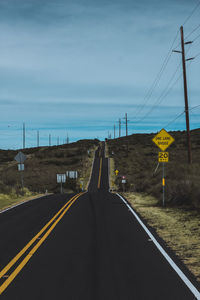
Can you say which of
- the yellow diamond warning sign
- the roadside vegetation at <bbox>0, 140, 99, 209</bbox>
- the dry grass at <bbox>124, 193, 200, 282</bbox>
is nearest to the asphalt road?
the dry grass at <bbox>124, 193, 200, 282</bbox>

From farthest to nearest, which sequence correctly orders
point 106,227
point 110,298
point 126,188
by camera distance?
point 126,188 → point 106,227 → point 110,298

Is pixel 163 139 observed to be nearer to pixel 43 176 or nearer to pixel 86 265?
pixel 86 265

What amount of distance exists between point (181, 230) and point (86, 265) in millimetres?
Result: 5075

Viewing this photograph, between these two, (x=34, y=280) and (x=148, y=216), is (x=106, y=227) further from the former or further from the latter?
(x=34, y=280)

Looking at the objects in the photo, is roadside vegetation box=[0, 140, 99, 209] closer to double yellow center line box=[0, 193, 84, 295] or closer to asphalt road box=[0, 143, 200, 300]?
double yellow center line box=[0, 193, 84, 295]

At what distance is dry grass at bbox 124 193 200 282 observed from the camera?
293 inches

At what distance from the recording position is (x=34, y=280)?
228 inches

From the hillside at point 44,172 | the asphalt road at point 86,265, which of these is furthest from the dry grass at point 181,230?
the hillside at point 44,172

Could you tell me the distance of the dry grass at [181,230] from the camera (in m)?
7.43

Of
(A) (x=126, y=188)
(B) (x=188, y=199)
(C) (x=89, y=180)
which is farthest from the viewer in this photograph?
(C) (x=89, y=180)

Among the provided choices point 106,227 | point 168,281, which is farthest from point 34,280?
point 106,227

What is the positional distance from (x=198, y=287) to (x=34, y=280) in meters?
2.99

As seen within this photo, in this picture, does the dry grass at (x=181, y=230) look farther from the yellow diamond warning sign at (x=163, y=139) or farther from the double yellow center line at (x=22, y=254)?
the yellow diamond warning sign at (x=163, y=139)

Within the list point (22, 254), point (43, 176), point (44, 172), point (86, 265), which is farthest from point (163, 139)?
point (44, 172)
